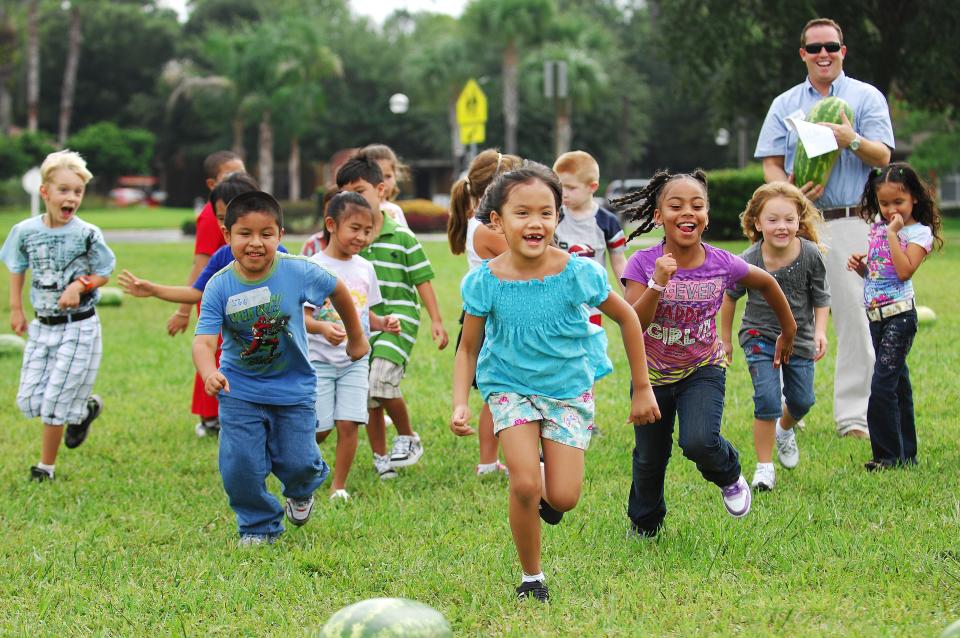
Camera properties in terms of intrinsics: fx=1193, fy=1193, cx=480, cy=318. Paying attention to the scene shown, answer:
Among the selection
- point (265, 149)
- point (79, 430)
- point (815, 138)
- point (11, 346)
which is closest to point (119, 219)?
point (265, 149)

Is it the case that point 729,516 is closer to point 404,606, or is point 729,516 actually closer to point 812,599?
point 812,599

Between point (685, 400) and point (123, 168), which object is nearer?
point (685, 400)

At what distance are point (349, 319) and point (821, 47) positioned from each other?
12.0ft

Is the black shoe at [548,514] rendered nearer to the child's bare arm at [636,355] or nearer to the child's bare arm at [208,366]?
the child's bare arm at [636,355]

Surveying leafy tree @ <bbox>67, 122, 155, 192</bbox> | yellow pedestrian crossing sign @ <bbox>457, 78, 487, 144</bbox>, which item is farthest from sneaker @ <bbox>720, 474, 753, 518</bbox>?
leafy tree @ <bbox>67, 122, 155, 192</bbox>

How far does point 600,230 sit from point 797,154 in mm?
1326

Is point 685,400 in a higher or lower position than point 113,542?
higher

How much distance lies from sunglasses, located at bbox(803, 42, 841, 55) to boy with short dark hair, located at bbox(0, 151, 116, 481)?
4.54 m

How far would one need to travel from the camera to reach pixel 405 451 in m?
7.22

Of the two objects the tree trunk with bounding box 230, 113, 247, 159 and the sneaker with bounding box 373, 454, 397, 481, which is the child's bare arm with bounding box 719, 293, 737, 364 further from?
the tree trunk with bounding box 230, 113, 247, 159

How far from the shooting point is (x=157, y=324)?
50.2ft

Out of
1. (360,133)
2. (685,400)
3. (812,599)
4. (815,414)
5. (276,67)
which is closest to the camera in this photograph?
(812,599)

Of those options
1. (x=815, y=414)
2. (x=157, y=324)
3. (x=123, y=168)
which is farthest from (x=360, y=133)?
(x=815, y=414)

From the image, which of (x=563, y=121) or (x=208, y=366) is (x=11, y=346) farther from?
(x=563, y=121)
